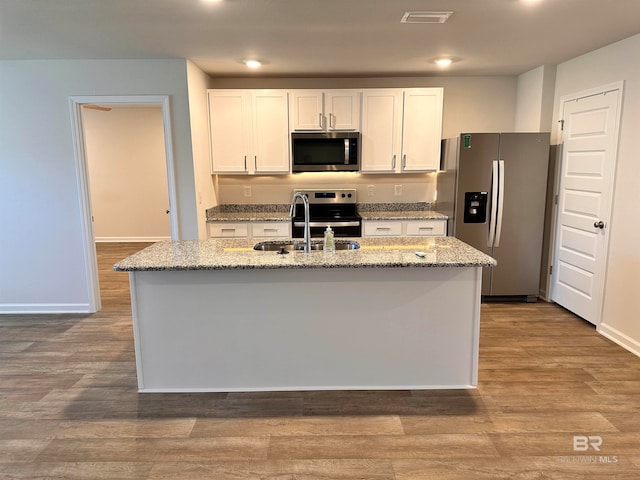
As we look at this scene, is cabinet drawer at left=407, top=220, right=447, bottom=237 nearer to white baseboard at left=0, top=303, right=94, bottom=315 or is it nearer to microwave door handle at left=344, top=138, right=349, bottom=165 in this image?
microwave door handle at left=344, top=138, right=349, bottom=165

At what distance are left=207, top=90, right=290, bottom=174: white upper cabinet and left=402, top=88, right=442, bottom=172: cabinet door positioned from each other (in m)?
1.30

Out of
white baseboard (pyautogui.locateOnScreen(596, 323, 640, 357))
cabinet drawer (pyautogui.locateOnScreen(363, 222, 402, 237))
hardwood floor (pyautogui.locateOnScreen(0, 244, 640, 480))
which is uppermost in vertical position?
cabinet drawer (pyautogui.locateOnScreen(363, 222, 402, 237))

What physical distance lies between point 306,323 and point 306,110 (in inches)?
105

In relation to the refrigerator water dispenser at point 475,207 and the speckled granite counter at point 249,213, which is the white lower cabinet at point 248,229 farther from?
the refrigerator water dispenser at point 475,207

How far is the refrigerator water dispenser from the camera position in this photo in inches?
→ 165

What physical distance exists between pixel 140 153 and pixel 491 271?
20.3 ft

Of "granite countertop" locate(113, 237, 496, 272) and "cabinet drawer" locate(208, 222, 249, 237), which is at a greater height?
"granite countertop" locate(113, 237, 496, 272)

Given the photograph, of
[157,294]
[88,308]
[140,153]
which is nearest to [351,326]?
[157,294]

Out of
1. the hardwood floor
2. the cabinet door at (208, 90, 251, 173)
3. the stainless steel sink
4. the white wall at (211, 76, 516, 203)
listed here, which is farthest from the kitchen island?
the white wall at (211, 76, 516, 203)

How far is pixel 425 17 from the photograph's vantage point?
2680mm

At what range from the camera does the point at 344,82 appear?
4.72 meters

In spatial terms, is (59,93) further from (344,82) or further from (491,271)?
(491,271)

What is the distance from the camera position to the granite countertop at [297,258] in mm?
2348

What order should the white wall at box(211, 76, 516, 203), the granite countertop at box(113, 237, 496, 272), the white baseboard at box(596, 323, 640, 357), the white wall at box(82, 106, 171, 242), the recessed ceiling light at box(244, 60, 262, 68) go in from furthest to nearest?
the white wall at box(82, 106, 171, 242)
the white wall at box(211, 76, 516, 203)
the recessed ceiling light at box(244, 60, 262, 68)
the white baseboard at box(596, 323, 640, 357)
the granite countertop at box(113, 237, 496, 272)
